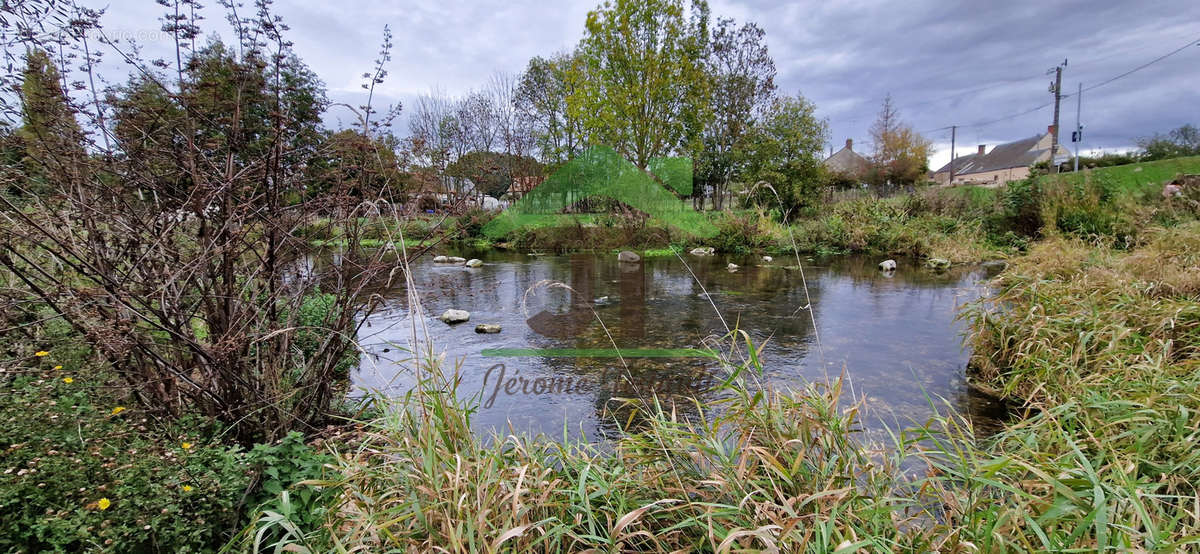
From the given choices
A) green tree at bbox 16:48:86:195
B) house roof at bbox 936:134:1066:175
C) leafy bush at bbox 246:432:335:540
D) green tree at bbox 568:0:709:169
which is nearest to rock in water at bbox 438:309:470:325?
green tree at bbox 16:48:86:195

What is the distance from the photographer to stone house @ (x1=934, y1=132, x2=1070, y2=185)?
144 ft

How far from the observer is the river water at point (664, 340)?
11.3 feet

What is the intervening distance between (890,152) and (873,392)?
1245 inches

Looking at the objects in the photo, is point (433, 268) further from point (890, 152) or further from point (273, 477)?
point (890, 152)

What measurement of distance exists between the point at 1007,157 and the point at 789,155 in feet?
143

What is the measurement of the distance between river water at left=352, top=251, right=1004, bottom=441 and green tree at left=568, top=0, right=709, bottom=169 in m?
8.60

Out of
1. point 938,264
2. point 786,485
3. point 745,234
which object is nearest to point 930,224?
point 938,264

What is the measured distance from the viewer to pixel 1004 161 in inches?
1876

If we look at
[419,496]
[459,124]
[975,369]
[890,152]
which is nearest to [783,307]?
[975,369]

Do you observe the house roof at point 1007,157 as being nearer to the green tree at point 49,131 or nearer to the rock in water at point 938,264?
the rock in water at point 938,264

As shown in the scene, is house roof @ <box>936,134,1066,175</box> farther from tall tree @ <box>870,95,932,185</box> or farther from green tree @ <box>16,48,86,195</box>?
green tree @ <box>16,48,86,195</box>

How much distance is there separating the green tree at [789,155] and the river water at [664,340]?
310 inches

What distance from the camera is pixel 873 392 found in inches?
145

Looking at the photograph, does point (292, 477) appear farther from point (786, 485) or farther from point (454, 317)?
point (454, 317)
